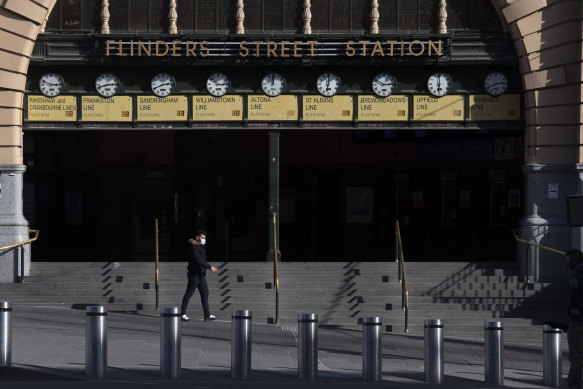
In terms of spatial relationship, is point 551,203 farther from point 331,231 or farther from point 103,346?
point 103,346

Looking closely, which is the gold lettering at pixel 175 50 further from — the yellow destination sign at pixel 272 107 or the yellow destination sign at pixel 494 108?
the yellow destination sign at pixel 494 108

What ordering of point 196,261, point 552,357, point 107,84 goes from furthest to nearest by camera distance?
point 107,84
point 196,261
point 552,357

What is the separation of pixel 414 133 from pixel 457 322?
38.8 ft

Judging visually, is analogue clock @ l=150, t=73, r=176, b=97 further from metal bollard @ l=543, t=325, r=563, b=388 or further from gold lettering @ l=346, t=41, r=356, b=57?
metal bollard @ l=543, t=325, r=563, b=388

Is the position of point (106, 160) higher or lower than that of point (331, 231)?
higher

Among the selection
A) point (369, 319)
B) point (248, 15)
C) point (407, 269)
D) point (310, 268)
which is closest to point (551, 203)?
point (407, 269)

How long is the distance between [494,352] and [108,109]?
523 inches

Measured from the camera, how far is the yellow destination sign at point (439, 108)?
24984 millimetres

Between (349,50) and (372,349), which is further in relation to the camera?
(349,50)

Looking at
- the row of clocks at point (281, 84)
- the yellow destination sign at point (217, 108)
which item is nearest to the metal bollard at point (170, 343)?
the yellow destination sign at point (217, 108)

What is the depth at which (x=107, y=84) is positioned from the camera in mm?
24781

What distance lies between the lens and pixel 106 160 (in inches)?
1300

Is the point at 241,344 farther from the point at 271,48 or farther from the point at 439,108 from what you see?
the point at 439,108

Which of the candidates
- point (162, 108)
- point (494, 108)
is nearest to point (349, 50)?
point (494, 108)
